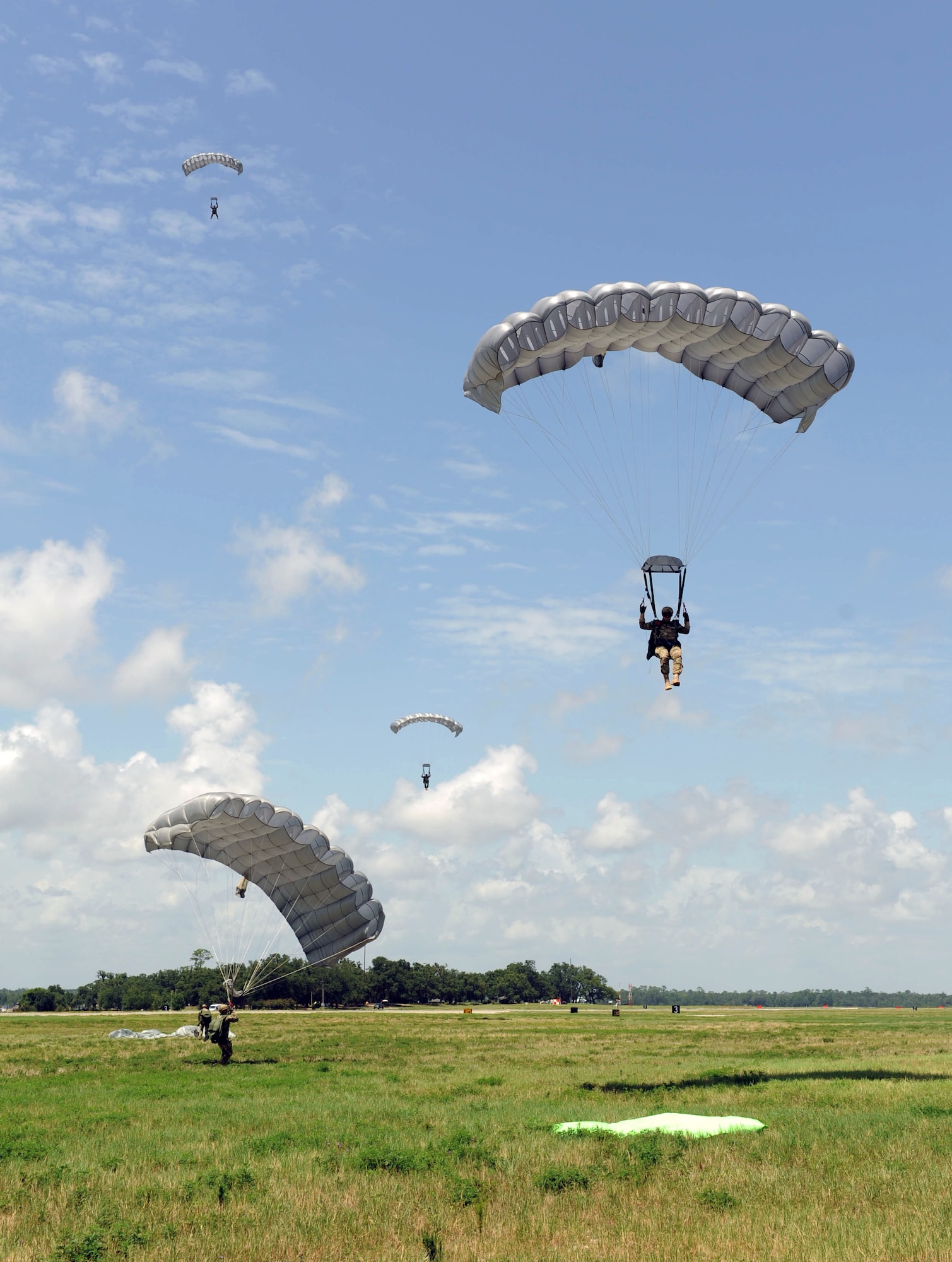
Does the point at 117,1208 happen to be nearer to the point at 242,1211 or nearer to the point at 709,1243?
the point at 242,1211

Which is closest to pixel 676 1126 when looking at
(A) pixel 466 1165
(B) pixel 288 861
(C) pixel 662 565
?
(A) pixel 466 1165

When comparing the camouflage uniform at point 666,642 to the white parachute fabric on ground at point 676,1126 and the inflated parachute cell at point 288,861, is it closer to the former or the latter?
the white parachute fabric on ground at point 676,1126


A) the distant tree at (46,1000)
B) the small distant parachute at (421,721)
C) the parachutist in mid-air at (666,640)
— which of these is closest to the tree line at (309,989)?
the distant tree at (46,1000)

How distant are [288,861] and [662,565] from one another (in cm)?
1620

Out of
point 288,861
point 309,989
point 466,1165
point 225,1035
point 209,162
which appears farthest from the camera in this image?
point 309,989

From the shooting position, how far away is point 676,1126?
15.3 meters

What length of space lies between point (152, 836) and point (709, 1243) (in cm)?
2345

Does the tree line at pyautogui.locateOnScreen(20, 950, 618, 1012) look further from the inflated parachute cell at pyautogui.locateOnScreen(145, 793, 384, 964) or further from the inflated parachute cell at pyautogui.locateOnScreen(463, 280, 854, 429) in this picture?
the inflated parachute cell at pyautogui.locateOnScreen(463, 280, 854, 429)

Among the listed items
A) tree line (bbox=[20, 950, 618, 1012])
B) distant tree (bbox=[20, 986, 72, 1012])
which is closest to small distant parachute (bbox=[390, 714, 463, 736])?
tree line (bbox=[20, 950, 618, 1012])

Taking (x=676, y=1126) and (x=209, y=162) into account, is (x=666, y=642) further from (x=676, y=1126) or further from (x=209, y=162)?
(x=209, y=162)

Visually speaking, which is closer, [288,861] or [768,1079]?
[768,1079]

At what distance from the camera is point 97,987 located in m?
114

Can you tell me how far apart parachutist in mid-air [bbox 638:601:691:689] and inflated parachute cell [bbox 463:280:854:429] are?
5.12 m

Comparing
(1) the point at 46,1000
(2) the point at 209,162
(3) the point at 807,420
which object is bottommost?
(1) the point at 46,1000
